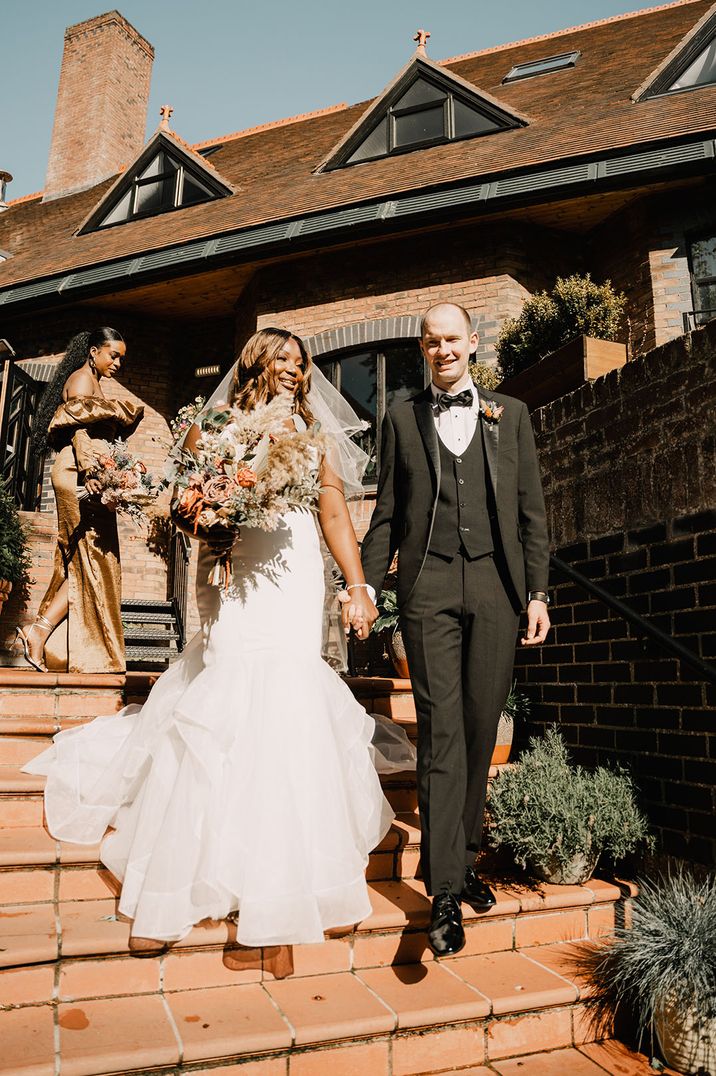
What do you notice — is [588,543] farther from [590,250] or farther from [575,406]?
[590,250]

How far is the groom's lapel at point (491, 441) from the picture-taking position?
3.00m

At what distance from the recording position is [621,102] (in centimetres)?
945

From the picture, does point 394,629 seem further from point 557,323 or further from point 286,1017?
point 286,1017

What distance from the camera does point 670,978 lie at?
2.63m

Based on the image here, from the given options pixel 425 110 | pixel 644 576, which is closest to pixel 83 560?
pixel 644 576

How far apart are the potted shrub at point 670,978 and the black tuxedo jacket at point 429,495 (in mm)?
1266

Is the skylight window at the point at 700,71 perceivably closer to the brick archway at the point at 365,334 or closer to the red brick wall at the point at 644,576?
the brick archway at the point at 365,334

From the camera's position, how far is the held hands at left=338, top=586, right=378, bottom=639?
2988 millimetres

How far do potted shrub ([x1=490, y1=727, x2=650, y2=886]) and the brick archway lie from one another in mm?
6686

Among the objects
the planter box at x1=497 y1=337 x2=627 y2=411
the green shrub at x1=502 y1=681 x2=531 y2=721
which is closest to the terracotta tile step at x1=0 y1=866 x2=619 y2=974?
the green shrub at x1=502 y1=681 x2=531 y2=721

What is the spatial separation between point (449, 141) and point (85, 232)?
6.08 m

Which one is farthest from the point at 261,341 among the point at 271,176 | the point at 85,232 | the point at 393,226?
the point at 85,232

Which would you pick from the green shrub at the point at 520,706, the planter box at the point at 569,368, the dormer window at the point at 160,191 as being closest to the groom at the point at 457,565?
the green shrub at the point at 520,706

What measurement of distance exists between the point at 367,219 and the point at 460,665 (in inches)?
288
